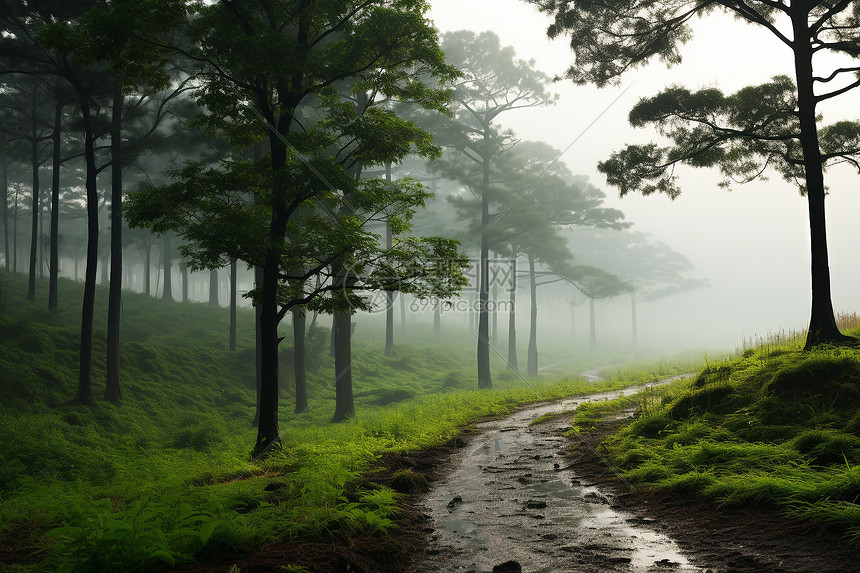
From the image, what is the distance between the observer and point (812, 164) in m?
10.4

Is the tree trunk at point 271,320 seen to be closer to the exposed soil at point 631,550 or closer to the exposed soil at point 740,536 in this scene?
the exposed soil at point 631,550

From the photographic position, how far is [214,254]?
855cm

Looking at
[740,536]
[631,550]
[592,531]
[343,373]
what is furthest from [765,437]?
[343,373]

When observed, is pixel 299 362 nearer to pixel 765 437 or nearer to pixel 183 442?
pixel 183 442

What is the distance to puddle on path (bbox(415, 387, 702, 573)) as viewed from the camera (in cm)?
408

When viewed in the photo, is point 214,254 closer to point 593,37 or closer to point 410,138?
point 410,138

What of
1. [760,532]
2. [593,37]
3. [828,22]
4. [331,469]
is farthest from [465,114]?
[760,532]

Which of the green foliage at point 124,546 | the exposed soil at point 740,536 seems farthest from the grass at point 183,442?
the exposed soil at point 740,536

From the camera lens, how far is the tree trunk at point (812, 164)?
33.6 ft

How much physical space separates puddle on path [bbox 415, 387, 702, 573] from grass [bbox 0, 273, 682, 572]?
68 cm

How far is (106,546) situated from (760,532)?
5.04 m

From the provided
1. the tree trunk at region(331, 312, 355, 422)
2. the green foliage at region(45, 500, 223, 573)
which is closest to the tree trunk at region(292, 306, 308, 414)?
the tree trunk at region(331, 312, 355, 422)

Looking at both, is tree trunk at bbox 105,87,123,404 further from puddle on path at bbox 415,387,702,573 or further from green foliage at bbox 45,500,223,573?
green foliage at bbox 45,500,223,573

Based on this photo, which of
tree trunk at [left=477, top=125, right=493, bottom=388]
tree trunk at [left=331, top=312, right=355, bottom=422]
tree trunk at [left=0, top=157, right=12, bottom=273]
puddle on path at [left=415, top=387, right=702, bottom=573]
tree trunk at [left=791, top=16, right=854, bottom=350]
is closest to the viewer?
puddle on path at [left=415, top=387, right=702, bottom=573]
